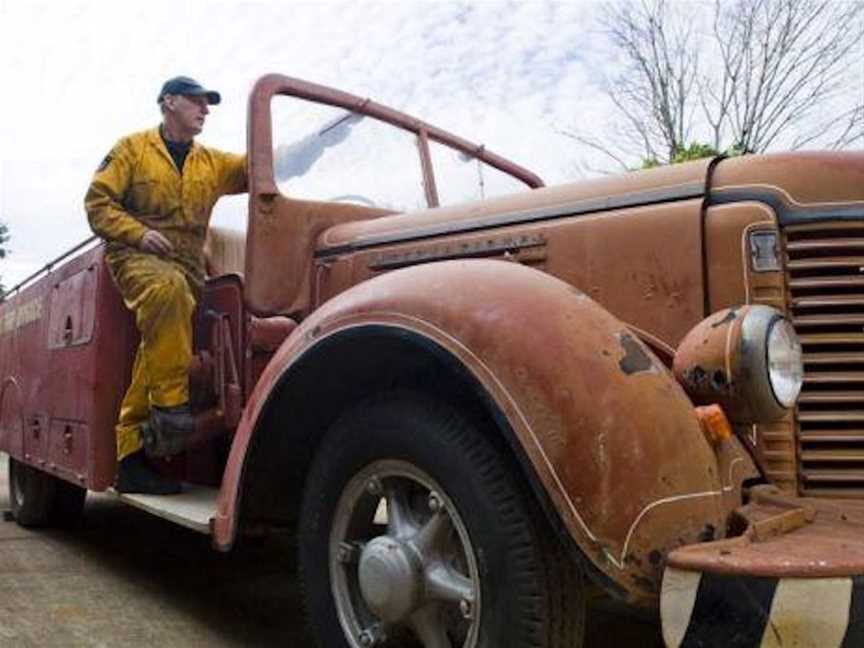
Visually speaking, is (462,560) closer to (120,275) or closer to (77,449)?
(120,275)

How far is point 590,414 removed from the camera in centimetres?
225

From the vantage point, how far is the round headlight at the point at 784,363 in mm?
2283

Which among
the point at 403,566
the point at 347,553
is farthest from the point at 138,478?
the point at 403,566

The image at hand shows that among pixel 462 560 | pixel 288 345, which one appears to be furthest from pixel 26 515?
pixel 462 560

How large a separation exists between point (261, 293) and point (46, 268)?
2.34 metres

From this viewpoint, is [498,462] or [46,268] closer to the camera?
[498,462]

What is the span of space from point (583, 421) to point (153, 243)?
259 cm

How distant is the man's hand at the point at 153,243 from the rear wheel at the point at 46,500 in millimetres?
2738

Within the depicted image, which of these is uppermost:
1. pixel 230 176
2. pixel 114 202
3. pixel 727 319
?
pixel 230 176

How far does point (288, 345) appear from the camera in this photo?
305cm

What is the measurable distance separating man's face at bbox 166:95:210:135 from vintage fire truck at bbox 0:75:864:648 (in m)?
1.21

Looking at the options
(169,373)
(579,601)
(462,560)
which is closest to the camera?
(579,601)

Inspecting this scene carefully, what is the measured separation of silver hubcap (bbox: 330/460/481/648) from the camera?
2539mm

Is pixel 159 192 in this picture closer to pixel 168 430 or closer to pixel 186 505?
pixel 168 430
